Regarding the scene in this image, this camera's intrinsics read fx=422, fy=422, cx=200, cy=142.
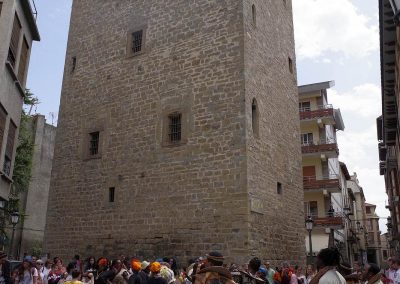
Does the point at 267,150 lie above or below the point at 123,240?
above

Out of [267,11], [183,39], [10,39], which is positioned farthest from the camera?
[267,11]

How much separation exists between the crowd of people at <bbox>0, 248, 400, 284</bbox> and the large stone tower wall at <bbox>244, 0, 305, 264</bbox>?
1493 millimetres

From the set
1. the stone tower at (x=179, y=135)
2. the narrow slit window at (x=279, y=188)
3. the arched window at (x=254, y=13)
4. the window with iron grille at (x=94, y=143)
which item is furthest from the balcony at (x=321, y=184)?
the window with iron grille at (x=94, y=143)

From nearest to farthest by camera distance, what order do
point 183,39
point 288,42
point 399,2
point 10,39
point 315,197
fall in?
point 399,2, point 10,39, point 183,39, point 288,42, point 315,197

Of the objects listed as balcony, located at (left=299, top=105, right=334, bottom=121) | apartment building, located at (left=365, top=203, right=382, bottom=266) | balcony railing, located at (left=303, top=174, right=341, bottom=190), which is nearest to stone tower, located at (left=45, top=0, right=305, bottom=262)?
balcony railing, located at (left=303, top=174, right=341, bottom=190)

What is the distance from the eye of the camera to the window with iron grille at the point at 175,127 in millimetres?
14148

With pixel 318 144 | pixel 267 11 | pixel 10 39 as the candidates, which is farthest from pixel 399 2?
pixel 318 144

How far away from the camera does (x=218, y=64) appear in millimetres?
13781

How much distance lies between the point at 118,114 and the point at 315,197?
1448 cm

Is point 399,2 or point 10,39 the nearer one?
point 399,2

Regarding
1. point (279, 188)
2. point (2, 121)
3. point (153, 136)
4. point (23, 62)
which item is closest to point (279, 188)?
point (279, 188)

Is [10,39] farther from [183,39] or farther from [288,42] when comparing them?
[288,42]

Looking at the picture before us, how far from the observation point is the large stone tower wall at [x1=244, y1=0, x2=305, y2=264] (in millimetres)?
12883

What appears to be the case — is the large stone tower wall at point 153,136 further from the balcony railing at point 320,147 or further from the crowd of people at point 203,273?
the balcony railing at point 320,147
